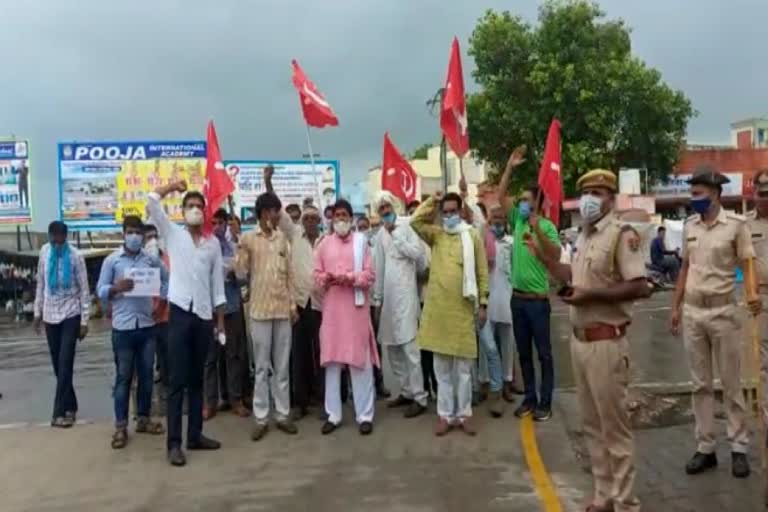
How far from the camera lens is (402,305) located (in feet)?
27.0

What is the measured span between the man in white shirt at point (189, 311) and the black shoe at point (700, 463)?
11.9ft

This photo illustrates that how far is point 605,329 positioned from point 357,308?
3125mm

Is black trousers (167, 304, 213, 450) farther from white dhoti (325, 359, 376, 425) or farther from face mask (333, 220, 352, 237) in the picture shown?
face mask (333, 220, 352, 237)

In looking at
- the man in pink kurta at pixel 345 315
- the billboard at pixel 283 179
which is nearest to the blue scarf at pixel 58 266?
the man in pink kurta at pixel 345 315

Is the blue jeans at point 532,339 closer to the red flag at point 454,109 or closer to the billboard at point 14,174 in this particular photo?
the red flag at point 454,109

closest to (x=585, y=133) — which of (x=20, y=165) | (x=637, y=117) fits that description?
(x=637, y=117)

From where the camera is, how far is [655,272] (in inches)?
1022

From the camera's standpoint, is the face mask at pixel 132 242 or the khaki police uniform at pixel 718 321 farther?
the face mask at pixel 132 242

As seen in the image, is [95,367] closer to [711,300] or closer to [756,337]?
[711,300]

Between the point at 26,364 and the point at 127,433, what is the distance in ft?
23.2

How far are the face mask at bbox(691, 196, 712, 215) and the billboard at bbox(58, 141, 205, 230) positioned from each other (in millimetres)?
22544

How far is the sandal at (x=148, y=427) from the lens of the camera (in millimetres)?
7727

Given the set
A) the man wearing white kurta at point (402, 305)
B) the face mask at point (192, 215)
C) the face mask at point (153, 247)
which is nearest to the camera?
the face mask at point (192, 215)

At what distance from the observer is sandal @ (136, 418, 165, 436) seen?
25.3 ft
